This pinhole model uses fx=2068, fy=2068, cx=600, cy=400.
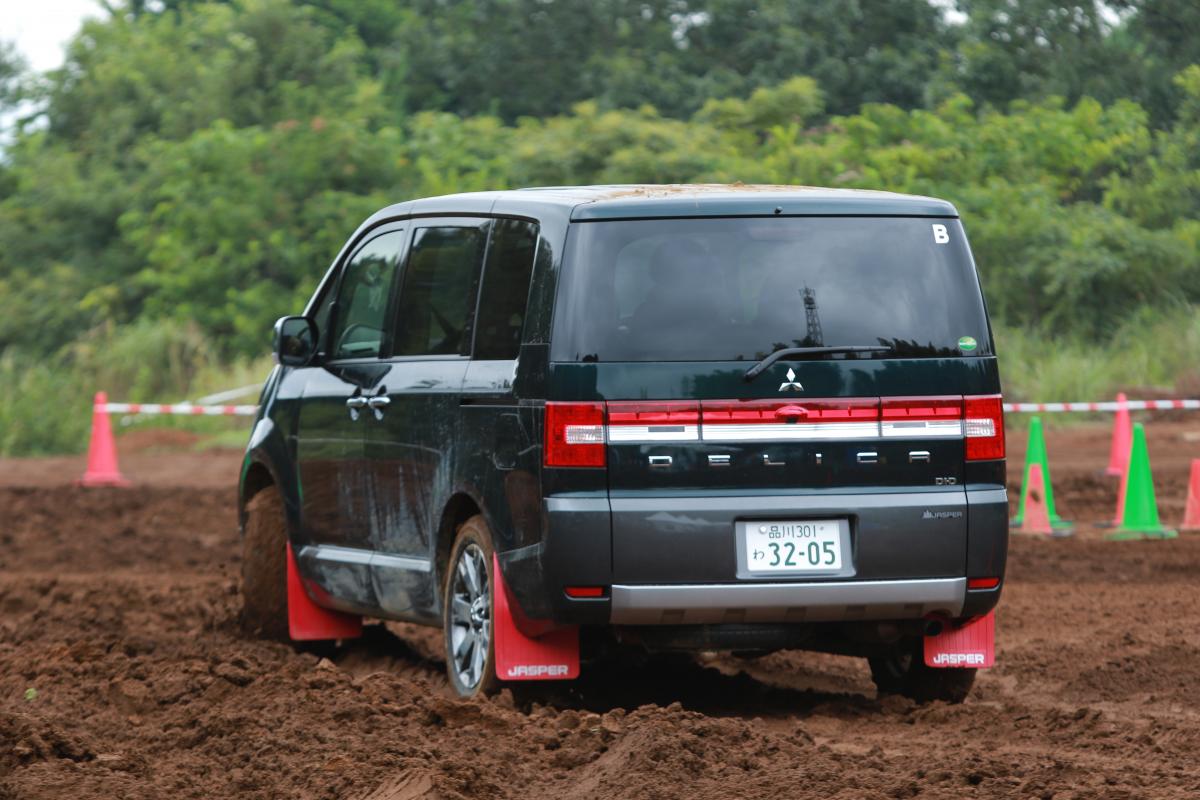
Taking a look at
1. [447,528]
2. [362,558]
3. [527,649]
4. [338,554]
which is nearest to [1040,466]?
[338,554]

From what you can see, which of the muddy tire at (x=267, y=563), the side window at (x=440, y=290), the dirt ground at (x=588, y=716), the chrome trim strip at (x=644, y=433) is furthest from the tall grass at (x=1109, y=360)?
the chrome trim strip at (x=644, y=433)

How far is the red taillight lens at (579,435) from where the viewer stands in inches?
265

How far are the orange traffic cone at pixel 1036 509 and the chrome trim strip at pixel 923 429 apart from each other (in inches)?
293

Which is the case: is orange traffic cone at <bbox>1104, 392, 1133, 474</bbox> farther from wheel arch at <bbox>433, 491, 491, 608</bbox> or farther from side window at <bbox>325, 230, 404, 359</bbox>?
wheel arch at <bbox>433, 491, 491, 608</bbox>

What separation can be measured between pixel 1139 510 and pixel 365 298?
7.12 m

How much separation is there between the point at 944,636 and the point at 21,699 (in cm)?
334

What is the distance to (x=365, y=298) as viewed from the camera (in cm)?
867

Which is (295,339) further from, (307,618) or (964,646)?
(964,646)

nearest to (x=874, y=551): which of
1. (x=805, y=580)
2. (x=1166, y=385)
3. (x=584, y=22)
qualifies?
(x=805, y=580)

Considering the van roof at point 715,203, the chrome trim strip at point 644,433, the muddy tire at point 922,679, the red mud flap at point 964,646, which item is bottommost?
the muddy tire at point 922,679

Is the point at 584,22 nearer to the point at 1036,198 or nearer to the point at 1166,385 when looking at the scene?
the point at 1036,198

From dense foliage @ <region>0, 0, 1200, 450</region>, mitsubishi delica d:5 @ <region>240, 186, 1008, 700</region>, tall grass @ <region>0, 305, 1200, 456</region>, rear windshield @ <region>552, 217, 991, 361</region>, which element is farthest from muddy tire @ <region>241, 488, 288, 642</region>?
dense foliage @ <region>0, 0, 1200, 450</region>

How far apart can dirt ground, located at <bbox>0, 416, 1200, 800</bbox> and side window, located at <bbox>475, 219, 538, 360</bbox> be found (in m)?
1.24

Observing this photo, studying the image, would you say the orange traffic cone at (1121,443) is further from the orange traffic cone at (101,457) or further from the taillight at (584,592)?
the taillight at (584,592)
